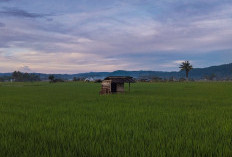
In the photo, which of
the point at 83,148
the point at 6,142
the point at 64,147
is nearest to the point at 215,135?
the point at 83,148

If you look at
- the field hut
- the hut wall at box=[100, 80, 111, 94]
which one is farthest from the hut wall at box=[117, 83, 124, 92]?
the hut wall at box=[100, 80, 111, 94]

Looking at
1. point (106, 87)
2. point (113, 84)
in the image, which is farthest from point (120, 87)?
point (106, 87)

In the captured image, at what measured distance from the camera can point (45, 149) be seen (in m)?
4.29

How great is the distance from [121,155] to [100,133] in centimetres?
168

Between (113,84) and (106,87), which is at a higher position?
(113,84)

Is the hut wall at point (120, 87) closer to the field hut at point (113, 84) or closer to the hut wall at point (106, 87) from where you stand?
the field hut at point (113, 84)

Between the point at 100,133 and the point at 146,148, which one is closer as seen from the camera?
the point at 146,148

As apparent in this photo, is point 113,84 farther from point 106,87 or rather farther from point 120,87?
point 106,87

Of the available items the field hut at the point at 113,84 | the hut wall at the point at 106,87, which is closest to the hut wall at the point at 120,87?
the field hut at the point at 113,84

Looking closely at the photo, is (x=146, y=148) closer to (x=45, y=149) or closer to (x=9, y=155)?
(x=45, y=149)

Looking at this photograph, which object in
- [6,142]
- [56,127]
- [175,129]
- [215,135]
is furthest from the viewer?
[56,127]

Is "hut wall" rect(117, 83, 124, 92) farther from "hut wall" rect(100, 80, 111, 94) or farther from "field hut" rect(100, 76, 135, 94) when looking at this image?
"hut wall" rect(100, 80, 111, 94)

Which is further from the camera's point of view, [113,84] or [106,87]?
[113,84]

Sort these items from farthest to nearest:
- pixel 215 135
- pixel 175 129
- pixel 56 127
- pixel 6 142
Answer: pixel 56 127
pixel 175 129
pixel 215 135
pixel 6 142
